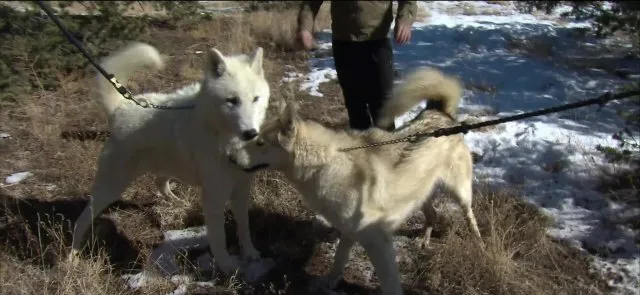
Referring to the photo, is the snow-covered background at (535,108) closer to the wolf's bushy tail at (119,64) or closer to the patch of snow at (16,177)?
the wolf's bushy tail at (119,64)

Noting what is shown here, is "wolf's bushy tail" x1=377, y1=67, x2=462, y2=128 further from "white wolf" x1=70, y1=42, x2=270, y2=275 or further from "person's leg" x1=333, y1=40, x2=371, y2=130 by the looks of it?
"white wolf" x1=70, y1=42, x2=270, y2=275

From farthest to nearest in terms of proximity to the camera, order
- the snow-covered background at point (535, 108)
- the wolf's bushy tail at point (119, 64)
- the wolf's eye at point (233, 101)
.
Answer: the snow-covered background at point (535, 108), the wolf's bushy tail at point (119, 64), the wolf's eye at point (233, 101)

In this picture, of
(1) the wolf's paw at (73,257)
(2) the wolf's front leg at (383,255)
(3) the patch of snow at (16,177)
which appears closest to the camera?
(2) the wolf's front leg at (383,255)

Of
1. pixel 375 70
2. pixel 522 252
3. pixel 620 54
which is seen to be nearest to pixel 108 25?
Answer: pixel 375 70

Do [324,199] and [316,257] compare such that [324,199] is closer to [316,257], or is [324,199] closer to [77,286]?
[316,257]

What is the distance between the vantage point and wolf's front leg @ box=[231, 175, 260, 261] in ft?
10.2

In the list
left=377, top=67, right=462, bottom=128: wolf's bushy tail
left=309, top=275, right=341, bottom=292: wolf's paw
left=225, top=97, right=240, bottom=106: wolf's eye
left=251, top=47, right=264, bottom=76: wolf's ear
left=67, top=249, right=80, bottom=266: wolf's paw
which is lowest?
left=309, top=275, right=341, bottom=292: wolf's paw

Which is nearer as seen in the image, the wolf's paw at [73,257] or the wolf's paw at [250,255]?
the wolf's paw at [73,257]

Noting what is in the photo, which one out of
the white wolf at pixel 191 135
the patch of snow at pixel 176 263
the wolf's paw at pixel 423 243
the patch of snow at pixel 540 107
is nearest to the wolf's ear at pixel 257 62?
the white wolf at pixel 191 135

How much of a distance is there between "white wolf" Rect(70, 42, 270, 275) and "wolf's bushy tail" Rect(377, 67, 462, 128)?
91 centimetres

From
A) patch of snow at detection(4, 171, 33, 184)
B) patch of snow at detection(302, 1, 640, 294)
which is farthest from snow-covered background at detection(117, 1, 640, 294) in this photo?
patch of snow at detection(4, 171, 33, 184)

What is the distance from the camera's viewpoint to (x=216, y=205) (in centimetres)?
287

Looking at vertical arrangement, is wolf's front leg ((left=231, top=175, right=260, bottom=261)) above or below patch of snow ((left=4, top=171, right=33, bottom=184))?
above

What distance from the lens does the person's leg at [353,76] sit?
346 cm
